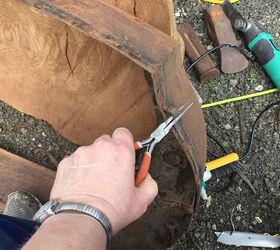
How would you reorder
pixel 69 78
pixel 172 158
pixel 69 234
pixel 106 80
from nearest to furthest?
pixel 69 234
pixel 172 158
pixel 106 80
pixel 69 78

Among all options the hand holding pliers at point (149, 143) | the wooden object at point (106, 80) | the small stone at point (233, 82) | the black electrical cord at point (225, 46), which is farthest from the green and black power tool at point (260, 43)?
the hand holding pliers at point (149, 143)

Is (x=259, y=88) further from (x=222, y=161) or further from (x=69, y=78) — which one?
(x=69, y=78)

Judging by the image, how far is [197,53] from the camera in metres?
2.07

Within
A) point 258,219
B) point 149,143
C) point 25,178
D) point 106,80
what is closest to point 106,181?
point 149,143

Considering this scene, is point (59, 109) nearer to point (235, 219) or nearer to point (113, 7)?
point (113, 7)

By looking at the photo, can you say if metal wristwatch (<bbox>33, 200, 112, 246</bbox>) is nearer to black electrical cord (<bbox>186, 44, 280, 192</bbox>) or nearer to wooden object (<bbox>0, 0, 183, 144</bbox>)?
wooden object (<bbox>0, 0, 183, 144</bbox>)

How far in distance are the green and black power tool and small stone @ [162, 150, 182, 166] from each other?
87 centimetres

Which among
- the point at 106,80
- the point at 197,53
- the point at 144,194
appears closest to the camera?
the point at 144,194

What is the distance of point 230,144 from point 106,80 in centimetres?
69

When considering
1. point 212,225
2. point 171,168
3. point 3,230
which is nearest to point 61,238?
point 3,230

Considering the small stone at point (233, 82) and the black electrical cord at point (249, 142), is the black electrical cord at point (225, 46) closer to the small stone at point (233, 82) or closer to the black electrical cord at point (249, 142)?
the small stone at point (233, 82)

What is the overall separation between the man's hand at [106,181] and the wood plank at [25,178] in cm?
83

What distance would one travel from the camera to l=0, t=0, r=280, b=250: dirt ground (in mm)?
1876

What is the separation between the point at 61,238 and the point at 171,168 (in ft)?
1.79
